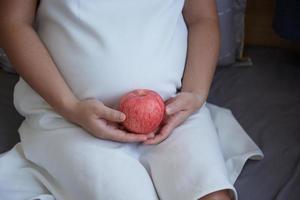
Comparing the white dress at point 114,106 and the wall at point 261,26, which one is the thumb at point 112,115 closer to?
the white dress at point 114,106

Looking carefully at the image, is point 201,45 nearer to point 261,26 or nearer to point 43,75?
point 43,75

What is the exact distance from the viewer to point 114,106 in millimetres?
787

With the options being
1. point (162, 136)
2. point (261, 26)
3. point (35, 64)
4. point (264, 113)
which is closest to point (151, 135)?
point (162, 136)

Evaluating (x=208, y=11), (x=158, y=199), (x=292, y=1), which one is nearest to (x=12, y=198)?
(x=158, y=199)

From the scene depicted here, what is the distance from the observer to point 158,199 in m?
0.72

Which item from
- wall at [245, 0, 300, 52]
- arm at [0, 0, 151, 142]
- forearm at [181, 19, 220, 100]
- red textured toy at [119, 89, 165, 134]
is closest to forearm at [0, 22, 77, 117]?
arm at [0, 0, 151, 142]

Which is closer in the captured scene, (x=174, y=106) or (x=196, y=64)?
(x=174, y=106)

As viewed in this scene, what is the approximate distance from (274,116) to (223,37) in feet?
0.78

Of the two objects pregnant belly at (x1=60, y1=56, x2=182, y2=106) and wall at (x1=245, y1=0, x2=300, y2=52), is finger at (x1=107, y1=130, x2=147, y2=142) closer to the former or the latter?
pregnant belly at (x1=60, y1=56, x2=182, y2=106)

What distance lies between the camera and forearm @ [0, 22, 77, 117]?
2.53 feet

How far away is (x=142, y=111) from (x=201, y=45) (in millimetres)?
235

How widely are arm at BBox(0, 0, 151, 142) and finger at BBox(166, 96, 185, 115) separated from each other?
59mm

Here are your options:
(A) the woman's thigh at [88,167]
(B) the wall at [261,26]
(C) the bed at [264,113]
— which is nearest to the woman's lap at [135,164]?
(A) the woman's thigh at [88,167]

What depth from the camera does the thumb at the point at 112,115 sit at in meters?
0.71
